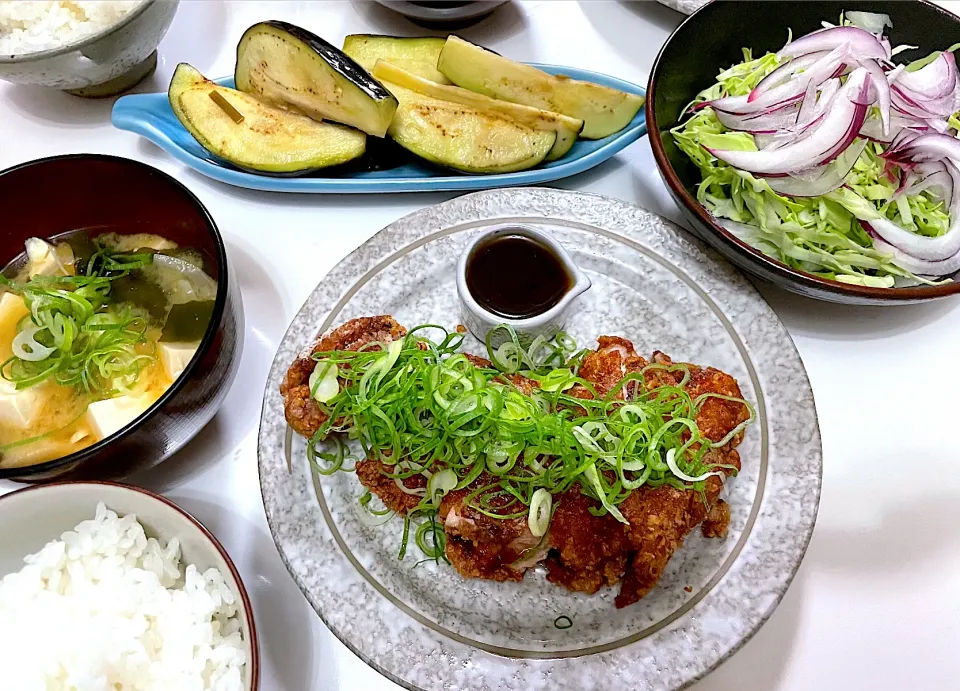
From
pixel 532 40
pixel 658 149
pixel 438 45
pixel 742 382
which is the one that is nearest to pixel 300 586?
pixel 742 382

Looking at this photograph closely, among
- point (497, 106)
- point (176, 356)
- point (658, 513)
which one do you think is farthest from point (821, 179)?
point (176, 356)

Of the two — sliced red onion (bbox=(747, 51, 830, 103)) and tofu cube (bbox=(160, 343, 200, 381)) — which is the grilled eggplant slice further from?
sliced red onion (bbox=(747, 51, 830, 103))

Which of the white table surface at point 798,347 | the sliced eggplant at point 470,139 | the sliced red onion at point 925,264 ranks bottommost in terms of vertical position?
the white table surface at point 798,347

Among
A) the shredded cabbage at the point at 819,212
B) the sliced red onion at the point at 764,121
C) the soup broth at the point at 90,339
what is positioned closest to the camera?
the soup broth at the point at 90,339

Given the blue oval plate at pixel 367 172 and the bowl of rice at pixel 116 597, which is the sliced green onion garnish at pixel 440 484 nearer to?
the bowl of rice at pixel 116 597

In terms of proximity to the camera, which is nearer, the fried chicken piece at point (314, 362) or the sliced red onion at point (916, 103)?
the fried chicken piece at point (314, 362)

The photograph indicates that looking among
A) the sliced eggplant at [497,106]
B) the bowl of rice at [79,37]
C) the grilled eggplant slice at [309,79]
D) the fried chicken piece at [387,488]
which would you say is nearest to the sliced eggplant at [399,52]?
the sliced eggplant at [497,106]
